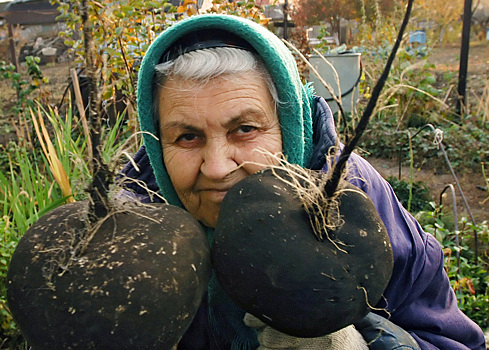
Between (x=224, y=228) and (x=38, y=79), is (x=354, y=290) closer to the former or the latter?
(x=224, y=228)

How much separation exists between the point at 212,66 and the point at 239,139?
22cm

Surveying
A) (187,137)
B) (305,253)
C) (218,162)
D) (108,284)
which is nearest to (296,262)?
(305,253)

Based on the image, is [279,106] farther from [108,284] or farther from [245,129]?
[108,284]

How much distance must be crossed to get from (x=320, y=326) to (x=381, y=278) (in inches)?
6.2

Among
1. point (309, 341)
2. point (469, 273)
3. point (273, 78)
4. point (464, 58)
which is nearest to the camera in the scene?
point (309, 341)

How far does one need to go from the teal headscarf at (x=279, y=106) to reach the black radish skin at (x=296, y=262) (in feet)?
1.50

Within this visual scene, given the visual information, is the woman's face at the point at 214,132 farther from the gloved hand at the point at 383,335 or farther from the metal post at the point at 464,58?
the metal post at the point at 464,58

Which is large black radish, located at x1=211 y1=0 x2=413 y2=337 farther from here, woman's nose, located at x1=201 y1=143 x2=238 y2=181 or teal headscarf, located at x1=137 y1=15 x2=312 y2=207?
teal headscarf, located at x1=137 y1=15 x2=312 y2=207

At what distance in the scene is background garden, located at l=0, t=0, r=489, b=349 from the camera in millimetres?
2449

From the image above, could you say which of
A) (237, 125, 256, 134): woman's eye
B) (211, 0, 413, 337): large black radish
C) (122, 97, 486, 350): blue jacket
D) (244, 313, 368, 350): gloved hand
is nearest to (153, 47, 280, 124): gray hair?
(237, 125, 256, 134): woman's eye

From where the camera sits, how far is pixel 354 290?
0.86 metres

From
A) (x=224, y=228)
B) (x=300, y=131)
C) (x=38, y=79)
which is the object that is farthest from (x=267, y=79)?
(x=38, y=79)

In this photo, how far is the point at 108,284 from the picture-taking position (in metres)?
0.81

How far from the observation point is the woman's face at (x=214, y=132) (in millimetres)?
1258
